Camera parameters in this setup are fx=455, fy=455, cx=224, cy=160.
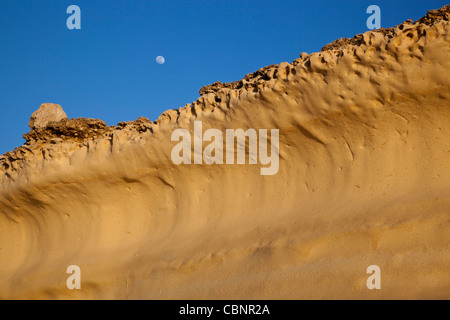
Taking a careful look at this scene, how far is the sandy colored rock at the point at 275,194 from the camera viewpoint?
2746mm

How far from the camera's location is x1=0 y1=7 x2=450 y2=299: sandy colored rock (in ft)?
9.01

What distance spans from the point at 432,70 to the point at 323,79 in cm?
68

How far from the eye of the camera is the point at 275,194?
3.41 meters

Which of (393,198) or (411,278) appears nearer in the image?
(411,278)

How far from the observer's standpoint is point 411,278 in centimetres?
246

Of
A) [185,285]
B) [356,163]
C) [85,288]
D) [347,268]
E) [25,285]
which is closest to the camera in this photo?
[347,268]

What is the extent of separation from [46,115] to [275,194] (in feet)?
9.03

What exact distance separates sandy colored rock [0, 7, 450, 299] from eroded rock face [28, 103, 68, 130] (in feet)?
0.86

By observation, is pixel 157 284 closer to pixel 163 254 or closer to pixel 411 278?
pixel 163 254

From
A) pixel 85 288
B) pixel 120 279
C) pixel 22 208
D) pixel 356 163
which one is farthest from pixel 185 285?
pixel 22 208

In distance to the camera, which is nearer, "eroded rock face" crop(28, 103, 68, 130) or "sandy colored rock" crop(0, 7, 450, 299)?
"sandy colored rock" crop(0, 7, 450, 299)

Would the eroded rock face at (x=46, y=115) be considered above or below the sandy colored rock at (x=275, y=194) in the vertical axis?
above

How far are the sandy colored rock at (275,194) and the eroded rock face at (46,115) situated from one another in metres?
0.26

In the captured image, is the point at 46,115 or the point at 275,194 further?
the point at 46,115
